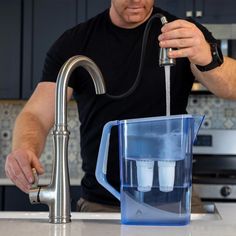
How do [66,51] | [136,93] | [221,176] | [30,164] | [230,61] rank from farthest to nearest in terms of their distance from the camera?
[221,176]
[66,51]
[136,93]
[230,61]
[30,164]

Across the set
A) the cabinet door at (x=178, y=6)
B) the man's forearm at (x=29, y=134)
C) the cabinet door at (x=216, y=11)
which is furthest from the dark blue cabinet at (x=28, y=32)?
the man's forearm at (x=29, y=134)

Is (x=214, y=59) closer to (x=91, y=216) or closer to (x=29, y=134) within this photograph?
(x=91, y=216)

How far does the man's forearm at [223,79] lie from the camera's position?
1368mm

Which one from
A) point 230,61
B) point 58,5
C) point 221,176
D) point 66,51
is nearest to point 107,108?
point 66,51

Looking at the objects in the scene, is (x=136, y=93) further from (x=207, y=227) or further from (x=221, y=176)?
(x=221, y=176)

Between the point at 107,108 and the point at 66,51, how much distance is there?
10.1 inches

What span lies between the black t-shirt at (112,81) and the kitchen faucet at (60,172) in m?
0.45

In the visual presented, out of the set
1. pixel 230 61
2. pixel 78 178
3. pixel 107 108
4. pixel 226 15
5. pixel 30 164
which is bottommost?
pixel 78 178

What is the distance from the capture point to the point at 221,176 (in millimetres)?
2809

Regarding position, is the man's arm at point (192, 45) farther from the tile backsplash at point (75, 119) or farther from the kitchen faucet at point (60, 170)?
the tile backsplash at point (75, 119)

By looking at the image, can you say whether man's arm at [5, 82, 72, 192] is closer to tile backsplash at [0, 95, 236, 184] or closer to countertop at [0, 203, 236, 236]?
countertop at [0, 203, 236, 236]

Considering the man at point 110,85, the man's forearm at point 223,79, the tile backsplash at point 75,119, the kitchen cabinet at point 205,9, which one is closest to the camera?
the man's forearm at point 223,79

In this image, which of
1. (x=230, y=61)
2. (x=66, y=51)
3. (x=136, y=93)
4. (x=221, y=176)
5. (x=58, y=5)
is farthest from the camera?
(x=58, y=5)

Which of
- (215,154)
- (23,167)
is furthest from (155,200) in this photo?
(215,154)
